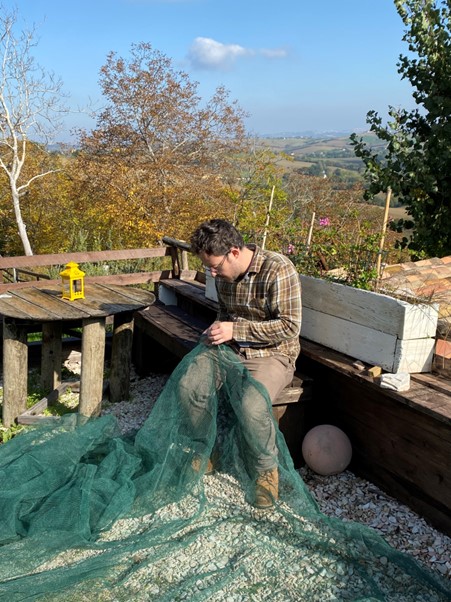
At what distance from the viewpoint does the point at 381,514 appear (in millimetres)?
3018

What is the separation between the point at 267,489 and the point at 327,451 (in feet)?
2.25

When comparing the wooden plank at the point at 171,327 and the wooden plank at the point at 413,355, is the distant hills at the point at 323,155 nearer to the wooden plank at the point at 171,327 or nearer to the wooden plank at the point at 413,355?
the wooden plank at the point at 171,327

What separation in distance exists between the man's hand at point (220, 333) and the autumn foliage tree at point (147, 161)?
30.6 feet

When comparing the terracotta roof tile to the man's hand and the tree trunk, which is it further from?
the tree trunk

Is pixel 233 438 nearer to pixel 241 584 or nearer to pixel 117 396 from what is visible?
pixel 241 584

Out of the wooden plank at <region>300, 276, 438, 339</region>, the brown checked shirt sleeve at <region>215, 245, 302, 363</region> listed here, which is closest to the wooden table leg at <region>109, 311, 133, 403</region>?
the brown checked shirt sleeve at <region>215, 245, 302, 363</region>

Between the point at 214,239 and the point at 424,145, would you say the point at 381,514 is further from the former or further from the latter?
the point at 424,145

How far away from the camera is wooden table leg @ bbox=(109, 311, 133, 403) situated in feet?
14.6

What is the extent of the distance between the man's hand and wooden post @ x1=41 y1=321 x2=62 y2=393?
6.19 ft

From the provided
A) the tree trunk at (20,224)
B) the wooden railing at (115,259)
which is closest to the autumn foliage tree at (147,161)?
the tree trunk at (20,224)

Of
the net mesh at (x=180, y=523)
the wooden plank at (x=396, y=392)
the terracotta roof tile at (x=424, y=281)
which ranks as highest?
the terracotta roof tile at (x=424, y=281)

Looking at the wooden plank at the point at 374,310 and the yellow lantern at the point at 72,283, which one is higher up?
the wooden plank at the point at 374,310

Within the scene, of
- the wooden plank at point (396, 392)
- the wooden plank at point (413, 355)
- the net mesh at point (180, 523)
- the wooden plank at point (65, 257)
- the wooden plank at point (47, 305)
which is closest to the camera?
the net mesh at point (180, 523)

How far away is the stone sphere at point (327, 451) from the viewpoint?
10.9 ft
